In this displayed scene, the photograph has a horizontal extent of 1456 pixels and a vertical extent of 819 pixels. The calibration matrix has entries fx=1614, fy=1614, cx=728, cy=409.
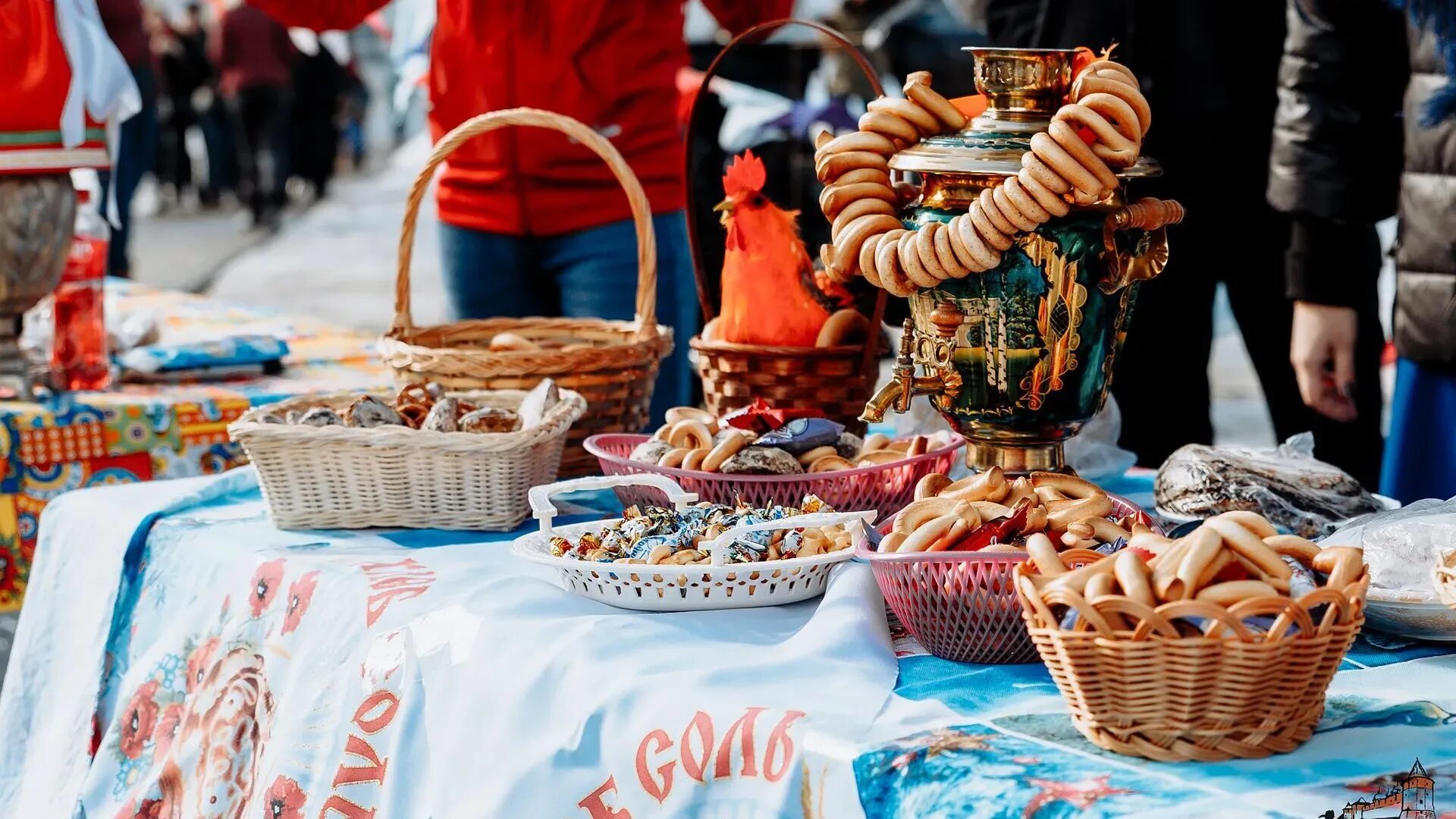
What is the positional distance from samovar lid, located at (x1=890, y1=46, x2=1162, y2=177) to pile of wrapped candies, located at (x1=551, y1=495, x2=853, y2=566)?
0.96 feet

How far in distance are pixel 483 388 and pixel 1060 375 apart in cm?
66

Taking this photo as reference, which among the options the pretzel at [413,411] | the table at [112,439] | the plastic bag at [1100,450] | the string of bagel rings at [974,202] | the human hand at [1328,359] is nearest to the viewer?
the string of bagel rings at [974,202]

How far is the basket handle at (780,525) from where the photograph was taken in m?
1.21

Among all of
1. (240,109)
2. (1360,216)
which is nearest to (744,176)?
(1360,216)

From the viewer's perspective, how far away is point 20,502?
7.35 ft

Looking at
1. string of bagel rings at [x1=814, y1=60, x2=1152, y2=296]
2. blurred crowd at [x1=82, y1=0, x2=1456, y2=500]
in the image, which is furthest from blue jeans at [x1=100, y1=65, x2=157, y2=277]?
string of bagel rings at [x1=814, y1=60, x2=1152, y2=296]

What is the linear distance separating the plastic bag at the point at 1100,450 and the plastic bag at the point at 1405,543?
0.45m

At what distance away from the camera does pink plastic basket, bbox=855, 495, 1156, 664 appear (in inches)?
42.3

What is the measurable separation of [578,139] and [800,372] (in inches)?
15.4

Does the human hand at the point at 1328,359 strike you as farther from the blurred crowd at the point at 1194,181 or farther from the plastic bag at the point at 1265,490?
the plastic bag at the point at 1265,490

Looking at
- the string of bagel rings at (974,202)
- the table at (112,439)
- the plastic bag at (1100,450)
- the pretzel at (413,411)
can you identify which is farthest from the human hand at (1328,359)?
the table at (112,439)

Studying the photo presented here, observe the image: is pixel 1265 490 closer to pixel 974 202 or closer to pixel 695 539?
pixel 974 202

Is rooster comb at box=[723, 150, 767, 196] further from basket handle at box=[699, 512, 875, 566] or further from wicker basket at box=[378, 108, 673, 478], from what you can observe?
basket handle at box=[699, 512, 875, 566]

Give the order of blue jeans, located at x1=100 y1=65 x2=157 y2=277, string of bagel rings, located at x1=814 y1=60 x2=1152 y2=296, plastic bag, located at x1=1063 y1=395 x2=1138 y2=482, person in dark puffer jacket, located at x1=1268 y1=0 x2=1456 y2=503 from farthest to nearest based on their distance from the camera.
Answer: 1. blue jeans, located at x1=100 y1=65 x2=157 y2=277
2. person in dark puffer jacket, located at x1=1268 y1=0 x2=1456 y2=503
3. plastic bag, located at x1=1063 y1=395 x2=1138 y2=482
4. string of bagel rings, located at x1=814 y1=60 x2=1152 y2=296
